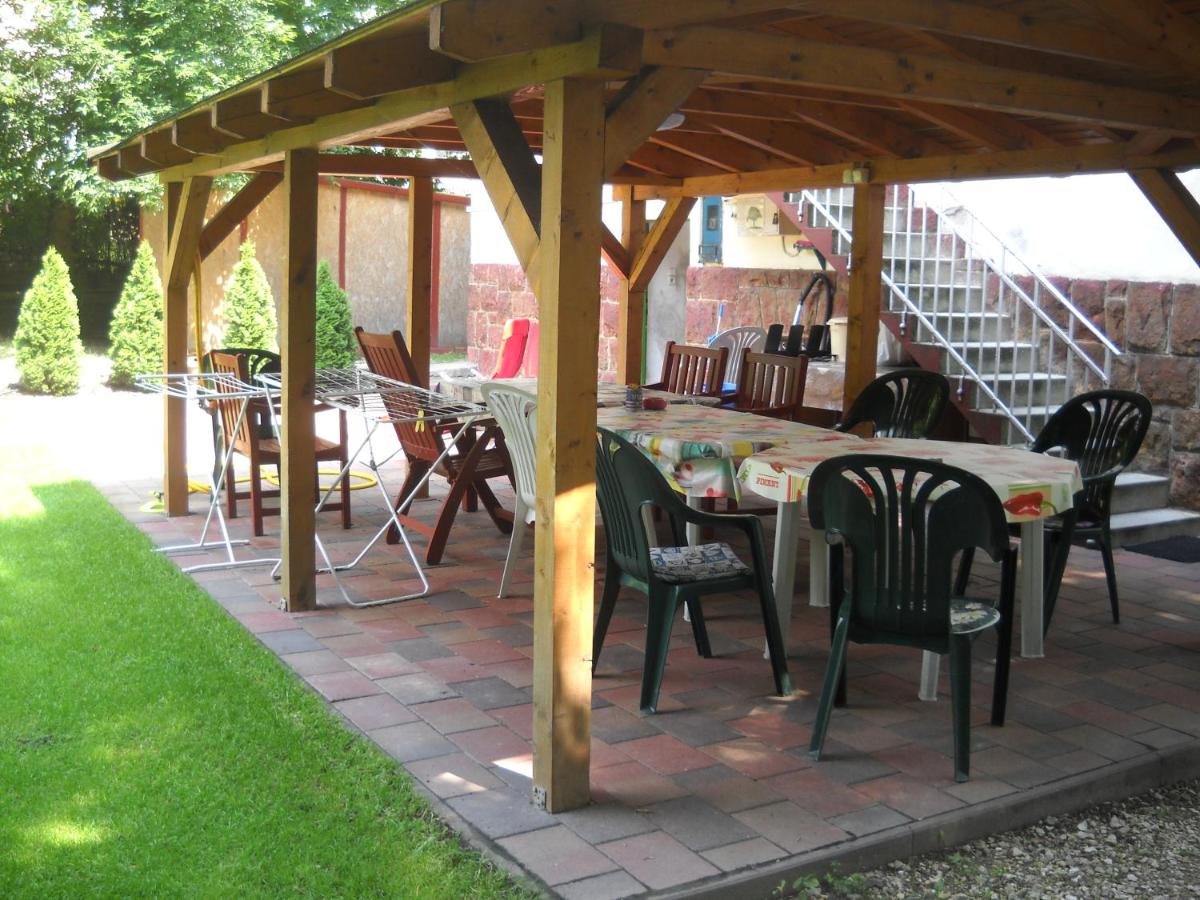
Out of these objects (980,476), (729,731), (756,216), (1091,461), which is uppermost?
(756,216)

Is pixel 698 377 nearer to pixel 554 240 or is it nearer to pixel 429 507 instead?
pixel 429 507

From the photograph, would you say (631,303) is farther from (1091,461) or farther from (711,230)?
(1091,461)

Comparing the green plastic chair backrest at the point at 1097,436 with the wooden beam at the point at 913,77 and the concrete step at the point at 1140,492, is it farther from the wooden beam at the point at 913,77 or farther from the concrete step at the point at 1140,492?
the concrete step at the point at 1140,492

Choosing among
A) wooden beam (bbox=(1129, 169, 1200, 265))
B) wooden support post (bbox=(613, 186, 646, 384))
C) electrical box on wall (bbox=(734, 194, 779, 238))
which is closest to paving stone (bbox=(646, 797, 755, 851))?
wooden beam (bbox=(1129, 169, 1200, 265))

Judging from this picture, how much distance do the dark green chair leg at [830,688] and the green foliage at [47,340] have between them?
38.9 ft

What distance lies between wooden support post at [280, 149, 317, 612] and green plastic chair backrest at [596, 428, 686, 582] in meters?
1.57

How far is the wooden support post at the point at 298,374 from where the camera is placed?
5133 millimetres

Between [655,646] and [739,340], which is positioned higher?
[739,340]

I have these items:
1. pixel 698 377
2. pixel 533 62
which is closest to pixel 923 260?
pixel 698 377

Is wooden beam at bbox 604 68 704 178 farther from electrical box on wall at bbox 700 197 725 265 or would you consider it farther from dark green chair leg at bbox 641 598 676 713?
electrical box on wall at bbox 700 197 725 265

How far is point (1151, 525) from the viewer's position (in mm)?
6965

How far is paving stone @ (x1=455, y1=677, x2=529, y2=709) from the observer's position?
13.7ft

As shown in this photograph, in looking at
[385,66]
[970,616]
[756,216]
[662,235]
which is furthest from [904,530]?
[756,216]

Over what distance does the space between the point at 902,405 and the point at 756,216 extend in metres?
5.23
